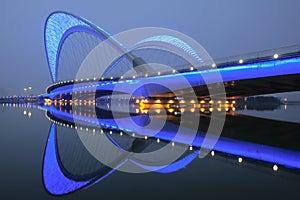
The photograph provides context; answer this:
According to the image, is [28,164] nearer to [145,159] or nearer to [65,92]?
[145,159]

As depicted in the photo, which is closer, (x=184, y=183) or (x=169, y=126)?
(x=184, y=183)

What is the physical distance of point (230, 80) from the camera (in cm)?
3158

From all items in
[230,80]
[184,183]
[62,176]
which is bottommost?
[184,183]

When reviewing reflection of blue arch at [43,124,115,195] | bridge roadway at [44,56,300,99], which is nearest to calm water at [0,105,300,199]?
reflection of blue arch at [43,124,115,195]

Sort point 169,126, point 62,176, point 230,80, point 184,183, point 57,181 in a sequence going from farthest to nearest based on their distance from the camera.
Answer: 1. point 230,80
2. point 169,126
3. point 62,176
4. point 57,181
5. point 184,183

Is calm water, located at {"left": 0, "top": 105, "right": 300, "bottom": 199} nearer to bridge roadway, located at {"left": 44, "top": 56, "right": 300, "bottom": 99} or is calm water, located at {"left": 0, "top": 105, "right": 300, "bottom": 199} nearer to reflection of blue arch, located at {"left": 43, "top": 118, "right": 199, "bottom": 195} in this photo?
reflection of blue arch, located at {"left": 43, "top": 118, "right": 199, "bottom": 195}

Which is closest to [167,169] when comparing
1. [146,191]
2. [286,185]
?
[146,191]

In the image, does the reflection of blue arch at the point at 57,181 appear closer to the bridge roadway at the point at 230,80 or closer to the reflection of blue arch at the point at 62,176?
the reflection of blue arch at the point at 62,176

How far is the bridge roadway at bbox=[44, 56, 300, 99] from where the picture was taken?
26312mm

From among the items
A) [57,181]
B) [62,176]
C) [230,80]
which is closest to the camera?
[57,181]

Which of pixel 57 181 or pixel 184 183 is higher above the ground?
pixel 57 181

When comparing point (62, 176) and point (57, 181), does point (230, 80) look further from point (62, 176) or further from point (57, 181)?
point (57, 181)

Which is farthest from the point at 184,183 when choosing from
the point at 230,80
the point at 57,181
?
the point at 230,80

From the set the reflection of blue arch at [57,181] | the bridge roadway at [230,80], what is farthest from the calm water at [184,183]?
the bridge roadway at [230,80]
